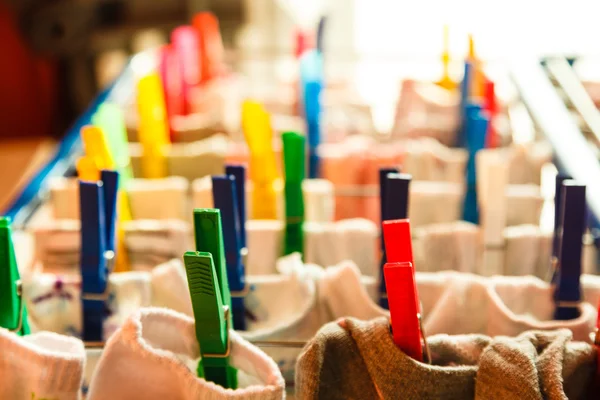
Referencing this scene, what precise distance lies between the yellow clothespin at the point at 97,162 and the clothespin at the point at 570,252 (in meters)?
0.43

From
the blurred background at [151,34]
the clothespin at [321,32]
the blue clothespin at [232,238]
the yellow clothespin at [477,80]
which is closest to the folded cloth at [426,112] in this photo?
the yellow clothespin at [477,80]

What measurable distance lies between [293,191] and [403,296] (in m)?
0.26

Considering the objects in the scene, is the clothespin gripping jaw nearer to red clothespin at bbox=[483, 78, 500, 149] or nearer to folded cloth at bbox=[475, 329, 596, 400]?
folded cloth at bbox=[475, 329, 596, 400]

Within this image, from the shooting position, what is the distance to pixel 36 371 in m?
0.49

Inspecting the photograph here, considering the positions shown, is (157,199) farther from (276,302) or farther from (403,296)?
(403,296)

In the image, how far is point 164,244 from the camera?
28.1 inches

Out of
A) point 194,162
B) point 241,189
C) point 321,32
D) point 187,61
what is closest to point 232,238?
point 241,189

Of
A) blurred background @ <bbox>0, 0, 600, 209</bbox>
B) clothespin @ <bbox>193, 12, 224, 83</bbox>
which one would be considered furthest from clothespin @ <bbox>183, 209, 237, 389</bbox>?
blurred background @ <bbox>0, 0, 600, 209</bbox>

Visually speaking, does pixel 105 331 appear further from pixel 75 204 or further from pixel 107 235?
pixel 75 204

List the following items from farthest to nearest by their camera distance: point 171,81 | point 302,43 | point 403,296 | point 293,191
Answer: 1. point 302,43
2. point 171,81
3. point 293,191
4. point 403,296

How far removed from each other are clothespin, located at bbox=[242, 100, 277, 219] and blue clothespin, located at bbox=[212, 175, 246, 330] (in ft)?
0.54

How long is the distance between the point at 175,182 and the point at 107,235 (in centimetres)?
23

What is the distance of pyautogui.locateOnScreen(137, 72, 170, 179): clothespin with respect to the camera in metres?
0.91

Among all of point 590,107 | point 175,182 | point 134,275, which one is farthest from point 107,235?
point 590,107
